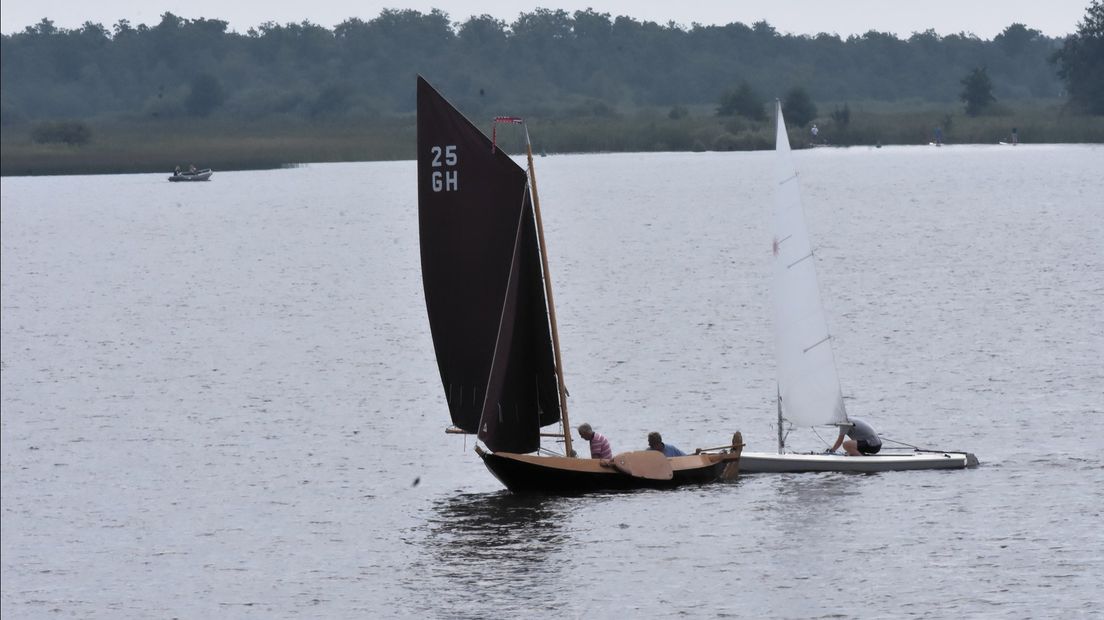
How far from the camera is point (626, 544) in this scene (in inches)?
1457

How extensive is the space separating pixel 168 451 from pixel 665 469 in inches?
657

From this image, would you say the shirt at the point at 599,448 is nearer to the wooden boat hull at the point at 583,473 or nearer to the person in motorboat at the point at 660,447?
the wooden boat hull at the point at 583,473

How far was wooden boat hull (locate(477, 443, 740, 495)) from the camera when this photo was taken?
40312 millimetres

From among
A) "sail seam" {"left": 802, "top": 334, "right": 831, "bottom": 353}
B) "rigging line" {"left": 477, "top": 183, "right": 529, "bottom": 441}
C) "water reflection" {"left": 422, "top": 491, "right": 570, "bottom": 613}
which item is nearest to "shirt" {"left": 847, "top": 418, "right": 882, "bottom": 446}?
"sail seam" {"left": 802, "top": 334, "right": 831, "bottom": 353}

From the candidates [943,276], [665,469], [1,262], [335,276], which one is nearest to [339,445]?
[665,469]

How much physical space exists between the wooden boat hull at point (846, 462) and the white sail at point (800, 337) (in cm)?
110

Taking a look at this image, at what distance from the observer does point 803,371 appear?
4309 cm

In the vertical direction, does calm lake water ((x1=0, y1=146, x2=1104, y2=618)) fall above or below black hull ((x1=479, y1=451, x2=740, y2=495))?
below

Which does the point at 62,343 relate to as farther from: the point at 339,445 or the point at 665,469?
the point at 665,469

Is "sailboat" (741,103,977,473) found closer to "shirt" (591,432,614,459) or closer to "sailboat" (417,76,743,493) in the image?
"sailboat" (417,76,743,493)

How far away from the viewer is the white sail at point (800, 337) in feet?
139

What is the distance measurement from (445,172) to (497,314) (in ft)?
11.7

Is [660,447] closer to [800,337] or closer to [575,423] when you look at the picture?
[800,337]

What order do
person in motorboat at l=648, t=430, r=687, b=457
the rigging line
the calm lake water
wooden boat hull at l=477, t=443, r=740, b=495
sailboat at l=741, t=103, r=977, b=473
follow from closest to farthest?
1. the calm lake water
2. the rigging line
3. wooden boat hull at l=477, t=443, r=740, b=495
4. person in motorboat at l=648, t=430, r=687, b=457
5. sailboat at l=741, t=103, r=977, b=473
